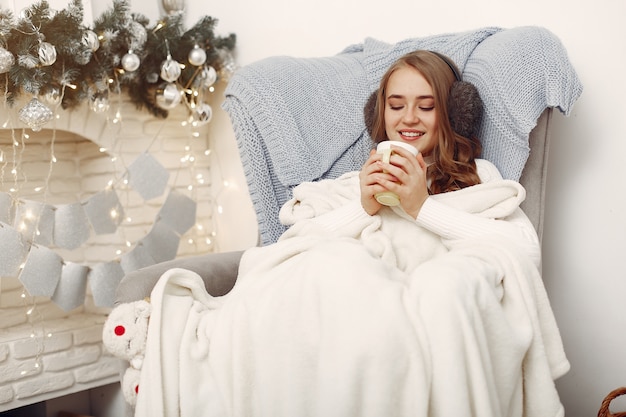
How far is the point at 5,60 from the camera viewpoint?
6.00 feet

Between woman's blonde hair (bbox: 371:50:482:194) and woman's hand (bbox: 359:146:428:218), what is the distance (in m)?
0.15

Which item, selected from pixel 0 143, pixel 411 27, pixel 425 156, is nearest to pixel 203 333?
pixel 425 156

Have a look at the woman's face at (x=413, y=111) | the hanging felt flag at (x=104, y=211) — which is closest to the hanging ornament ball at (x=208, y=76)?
the hanging felt flag at (x=104, y=211)

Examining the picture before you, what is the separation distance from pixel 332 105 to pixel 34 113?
86 cm

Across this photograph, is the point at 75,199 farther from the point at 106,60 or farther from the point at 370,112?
the point at 370,112

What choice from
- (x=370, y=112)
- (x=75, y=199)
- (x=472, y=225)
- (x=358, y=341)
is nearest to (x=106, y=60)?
(x=75, y=199)

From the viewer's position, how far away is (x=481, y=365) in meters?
1.04

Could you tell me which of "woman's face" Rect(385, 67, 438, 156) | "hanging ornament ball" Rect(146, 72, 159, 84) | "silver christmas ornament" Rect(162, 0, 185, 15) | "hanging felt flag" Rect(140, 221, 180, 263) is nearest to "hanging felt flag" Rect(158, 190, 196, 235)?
"hanging felt flag" Rect(140, 221, 180, 263)

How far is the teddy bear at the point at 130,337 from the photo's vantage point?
1166 mm

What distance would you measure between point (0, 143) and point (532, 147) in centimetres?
176

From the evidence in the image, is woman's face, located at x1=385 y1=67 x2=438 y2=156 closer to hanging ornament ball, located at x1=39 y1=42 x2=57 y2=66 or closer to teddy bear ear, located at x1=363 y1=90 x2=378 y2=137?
teddy bear ear, located at x1=363 y1=90 x2=378 y2=137

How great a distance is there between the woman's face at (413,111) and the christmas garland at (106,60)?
931 millimetres

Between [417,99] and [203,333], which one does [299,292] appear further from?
[417,99]

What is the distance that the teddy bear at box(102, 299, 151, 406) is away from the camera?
45.9 inches
